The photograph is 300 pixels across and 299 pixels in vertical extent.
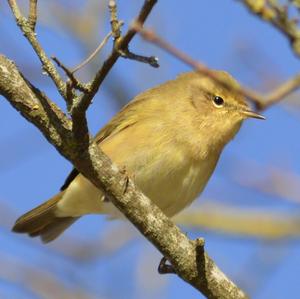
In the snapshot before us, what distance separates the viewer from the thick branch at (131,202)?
3.07m

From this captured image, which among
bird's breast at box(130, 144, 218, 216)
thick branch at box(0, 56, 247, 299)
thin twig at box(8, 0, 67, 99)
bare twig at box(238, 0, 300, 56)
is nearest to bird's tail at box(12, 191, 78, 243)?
bird's breast at box(130, 144, 218, 216)

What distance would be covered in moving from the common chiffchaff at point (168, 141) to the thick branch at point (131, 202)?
1020 millimetres

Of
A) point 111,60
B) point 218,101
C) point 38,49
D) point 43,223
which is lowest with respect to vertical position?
point 111,60

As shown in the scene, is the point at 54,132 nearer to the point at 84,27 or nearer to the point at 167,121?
the point at 167,121

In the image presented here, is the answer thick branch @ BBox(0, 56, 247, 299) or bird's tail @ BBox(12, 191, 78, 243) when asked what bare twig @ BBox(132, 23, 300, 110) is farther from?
bird's tail @ BBox(12, 191, 78, 243)

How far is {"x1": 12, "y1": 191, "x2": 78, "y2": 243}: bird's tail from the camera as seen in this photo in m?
5.64

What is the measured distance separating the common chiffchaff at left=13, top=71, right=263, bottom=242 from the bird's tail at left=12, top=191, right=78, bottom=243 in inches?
4.5

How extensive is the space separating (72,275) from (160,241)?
6.53 ft

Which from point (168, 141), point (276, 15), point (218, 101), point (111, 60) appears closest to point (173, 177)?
point (168, 141)

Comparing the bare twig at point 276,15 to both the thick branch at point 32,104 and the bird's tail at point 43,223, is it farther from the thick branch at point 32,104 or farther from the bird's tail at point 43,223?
the bird's tail at point 43,223

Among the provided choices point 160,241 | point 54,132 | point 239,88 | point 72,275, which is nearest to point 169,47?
point 239,88

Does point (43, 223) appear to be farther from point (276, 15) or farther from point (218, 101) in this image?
point (276, 15)

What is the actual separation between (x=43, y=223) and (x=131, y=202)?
2.56 metres

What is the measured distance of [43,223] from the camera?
5.71 meters
